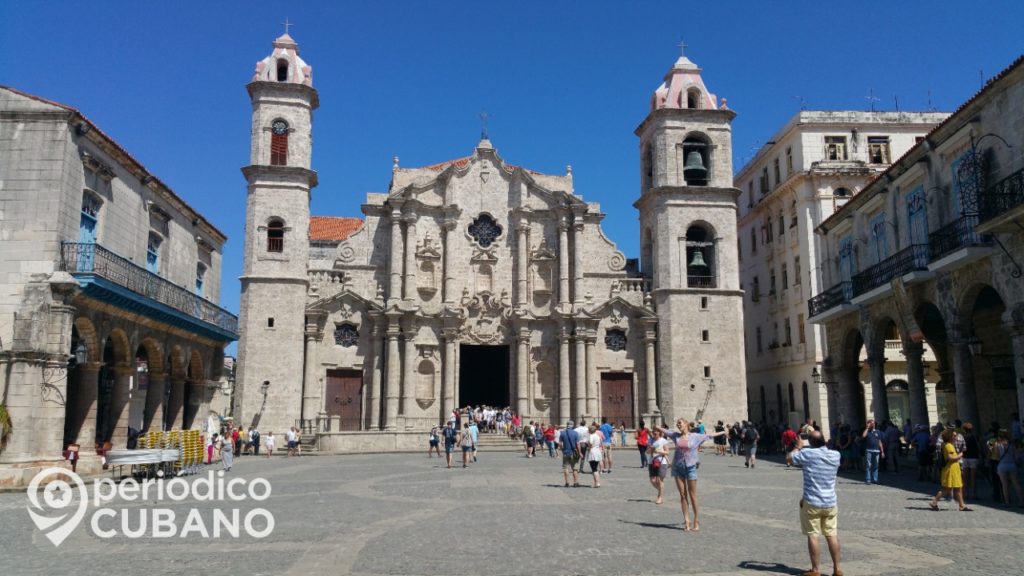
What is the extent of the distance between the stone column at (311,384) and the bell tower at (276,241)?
57 cm

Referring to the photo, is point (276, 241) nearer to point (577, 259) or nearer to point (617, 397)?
point (577, 259)

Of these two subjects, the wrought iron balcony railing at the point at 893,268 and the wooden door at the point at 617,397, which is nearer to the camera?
the wrought iron balcony railing at the point at 893,268

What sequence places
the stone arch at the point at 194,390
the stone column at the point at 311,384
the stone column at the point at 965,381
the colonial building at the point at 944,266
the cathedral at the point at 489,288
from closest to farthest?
the colonial building at the point at 944,266, the stone column at the point at 965,381, the stone arch at the point at 194,390, the stone column at the point at 311,384, the cathedral at the point at 489,288

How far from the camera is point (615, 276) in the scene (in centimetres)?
3859

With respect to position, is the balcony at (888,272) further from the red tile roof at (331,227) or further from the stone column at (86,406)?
the red tile roof at (331,227)

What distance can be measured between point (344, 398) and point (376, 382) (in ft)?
5.27

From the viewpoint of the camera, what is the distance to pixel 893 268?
73.7ft

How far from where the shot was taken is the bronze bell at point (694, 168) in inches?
1487

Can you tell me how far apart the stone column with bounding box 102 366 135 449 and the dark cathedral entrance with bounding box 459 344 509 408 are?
19366mm

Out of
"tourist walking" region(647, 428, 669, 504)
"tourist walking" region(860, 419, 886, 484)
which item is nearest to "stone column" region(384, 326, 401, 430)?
"tourist walking" region(860, 419, 886, 484)

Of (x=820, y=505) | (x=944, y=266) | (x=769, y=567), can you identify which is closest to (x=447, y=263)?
(x=944, y=266)

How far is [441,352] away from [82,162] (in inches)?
778

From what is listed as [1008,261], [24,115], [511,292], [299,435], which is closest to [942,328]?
[1008,261]

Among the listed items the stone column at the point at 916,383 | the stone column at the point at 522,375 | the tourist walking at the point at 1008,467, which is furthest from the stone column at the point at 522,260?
the tourist walking at the point at 1008,467
